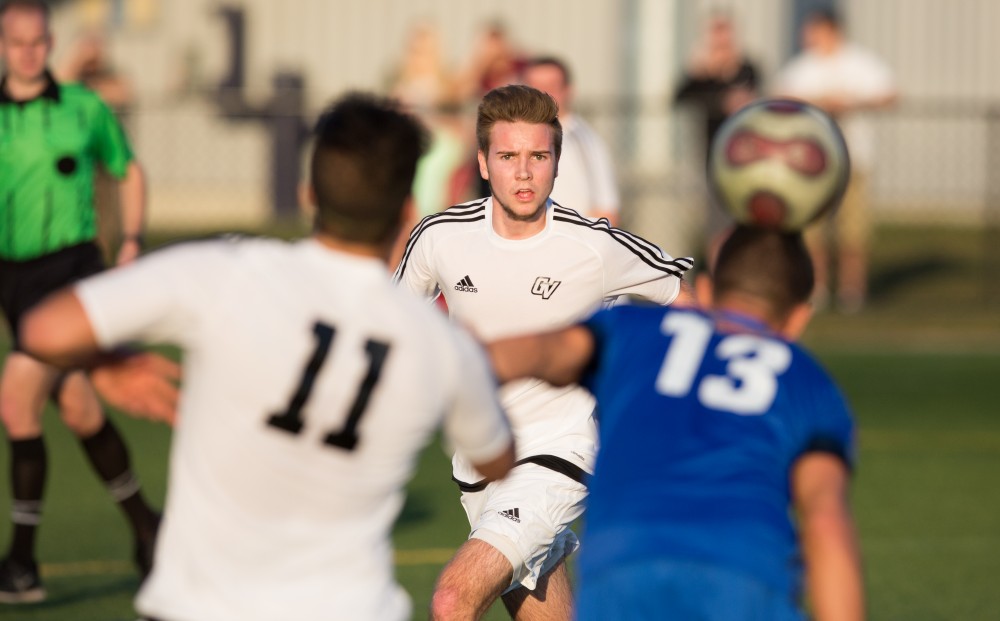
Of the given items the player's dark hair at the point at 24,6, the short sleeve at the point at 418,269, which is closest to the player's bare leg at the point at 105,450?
the player's dark hair at the point at 24,6

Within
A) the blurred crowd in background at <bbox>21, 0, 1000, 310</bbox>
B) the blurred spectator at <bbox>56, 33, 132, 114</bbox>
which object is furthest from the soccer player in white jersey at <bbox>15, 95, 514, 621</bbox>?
the blurred spectator at <bbox>56, 33, 132, 114</bbox>

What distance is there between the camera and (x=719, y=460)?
3777mm

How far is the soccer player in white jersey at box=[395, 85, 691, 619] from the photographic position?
5957mm

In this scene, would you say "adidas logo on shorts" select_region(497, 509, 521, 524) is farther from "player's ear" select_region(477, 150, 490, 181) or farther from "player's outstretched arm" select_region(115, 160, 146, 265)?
"player's outstretched arm" select_region(115, 160, 146, 265)

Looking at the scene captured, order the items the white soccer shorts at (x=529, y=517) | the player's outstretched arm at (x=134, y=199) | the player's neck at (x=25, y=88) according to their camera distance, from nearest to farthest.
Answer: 1. the white soccer shorts at (x=529, y=517)
2. the player's neck at (x=25, y=88)
3. the player's outstretched arm at (x=134, y=199)

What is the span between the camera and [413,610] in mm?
7590

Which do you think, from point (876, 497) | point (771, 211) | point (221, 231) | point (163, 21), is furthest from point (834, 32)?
point (771, 211)

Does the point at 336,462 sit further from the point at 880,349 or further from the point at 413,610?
the point at 880,349

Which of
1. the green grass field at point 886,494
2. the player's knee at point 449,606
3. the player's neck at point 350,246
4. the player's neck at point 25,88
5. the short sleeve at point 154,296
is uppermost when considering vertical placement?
the player's neck at point 25,88

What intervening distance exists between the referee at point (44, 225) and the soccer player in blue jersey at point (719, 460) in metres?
4.41

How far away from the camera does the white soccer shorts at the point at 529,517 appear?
5.65m

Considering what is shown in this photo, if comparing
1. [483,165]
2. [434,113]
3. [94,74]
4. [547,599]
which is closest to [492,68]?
[434,113]

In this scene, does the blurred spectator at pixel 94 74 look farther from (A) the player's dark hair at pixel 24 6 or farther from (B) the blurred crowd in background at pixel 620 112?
(A) the player's dark hair at pixel 24 6

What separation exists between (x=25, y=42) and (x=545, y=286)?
132 inches
